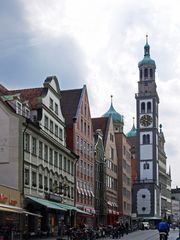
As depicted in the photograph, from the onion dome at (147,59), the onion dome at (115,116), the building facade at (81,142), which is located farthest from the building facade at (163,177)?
the building facade at (81,142)

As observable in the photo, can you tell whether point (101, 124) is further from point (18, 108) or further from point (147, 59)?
point (147, 59)

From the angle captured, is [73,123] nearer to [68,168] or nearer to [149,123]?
[68,168]

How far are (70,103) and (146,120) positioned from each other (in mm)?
78896

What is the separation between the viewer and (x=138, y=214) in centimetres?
15538

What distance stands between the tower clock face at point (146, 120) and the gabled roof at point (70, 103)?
74481 millimetres

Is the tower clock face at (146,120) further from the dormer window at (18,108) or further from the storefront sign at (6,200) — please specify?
the storefront sign at (6,200)

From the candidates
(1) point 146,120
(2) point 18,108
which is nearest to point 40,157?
(2) point 18,108

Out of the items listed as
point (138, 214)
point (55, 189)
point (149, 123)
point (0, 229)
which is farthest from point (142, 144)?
point (0, 229)

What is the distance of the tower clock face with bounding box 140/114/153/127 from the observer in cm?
15588

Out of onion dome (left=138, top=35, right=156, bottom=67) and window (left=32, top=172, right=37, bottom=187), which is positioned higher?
onion dome (left=138, top=35, right=156, bottom=67)

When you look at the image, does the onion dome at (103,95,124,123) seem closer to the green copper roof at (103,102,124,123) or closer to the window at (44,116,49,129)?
the green copper roof at (103,102,124,123)

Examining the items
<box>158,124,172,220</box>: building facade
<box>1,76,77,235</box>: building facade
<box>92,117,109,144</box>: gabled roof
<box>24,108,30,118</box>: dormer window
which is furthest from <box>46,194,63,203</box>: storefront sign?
<box>158,124,172,220</box>: building facade

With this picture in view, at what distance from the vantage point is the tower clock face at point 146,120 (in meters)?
156

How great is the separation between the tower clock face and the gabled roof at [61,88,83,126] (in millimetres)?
74481
